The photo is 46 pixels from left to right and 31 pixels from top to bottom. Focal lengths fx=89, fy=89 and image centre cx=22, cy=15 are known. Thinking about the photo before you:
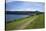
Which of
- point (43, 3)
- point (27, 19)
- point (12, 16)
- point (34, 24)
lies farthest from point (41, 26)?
point (12, 16)

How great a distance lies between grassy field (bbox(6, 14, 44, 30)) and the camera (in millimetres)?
1428

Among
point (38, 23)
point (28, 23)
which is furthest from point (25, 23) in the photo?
point (38, 23)

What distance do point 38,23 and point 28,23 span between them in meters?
0.16

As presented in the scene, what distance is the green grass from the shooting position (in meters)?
1.45

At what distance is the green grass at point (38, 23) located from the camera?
4.75 ft

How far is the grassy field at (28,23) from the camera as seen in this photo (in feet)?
4.69

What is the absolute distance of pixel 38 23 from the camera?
1.46 metres

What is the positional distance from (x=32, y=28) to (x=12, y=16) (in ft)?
1.24

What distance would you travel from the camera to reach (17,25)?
1.43 meters

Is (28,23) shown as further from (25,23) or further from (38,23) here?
(38,23)
